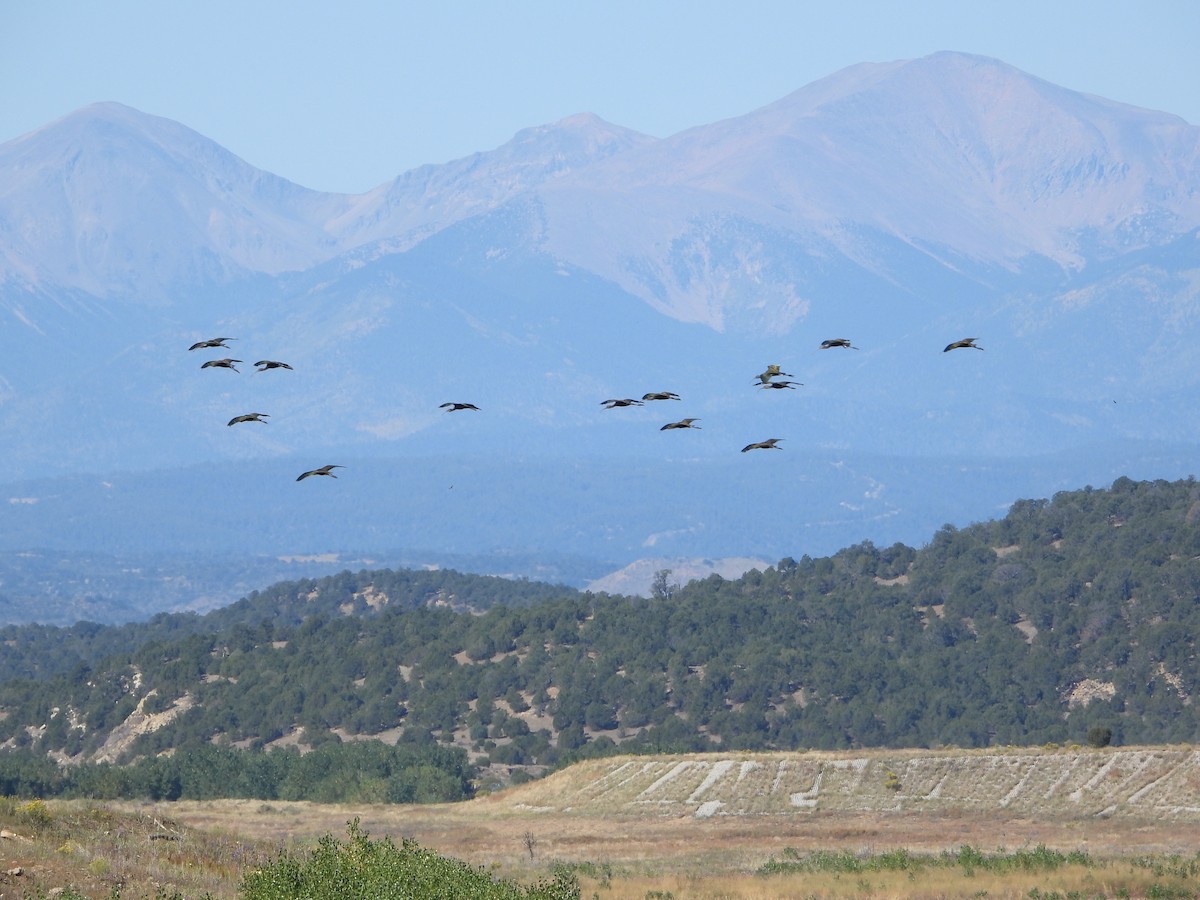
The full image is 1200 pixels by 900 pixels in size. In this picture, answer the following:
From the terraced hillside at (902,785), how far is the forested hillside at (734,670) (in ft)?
97.2

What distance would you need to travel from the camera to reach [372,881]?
3966 cm

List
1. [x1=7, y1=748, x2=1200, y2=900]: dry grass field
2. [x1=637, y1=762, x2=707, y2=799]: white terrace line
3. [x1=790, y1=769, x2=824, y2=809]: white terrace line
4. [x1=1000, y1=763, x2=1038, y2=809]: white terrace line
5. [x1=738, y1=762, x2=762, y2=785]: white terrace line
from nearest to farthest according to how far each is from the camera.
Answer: [x1=7, y1=748, x2=1200, y2=900]: dry grass field, [x1=1000, y1=763, x2=1038, y2=809]: white terrace line, [x1=790, y1=769, x2=824, y2=809]: white terrace line, [x1=637, y1=762, x2=707, y2=799]: white terrace line, [x1=738, y1=762, x2=762, y2=785]: white terrace line

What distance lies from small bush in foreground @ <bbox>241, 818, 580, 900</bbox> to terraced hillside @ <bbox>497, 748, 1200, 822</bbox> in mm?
34634

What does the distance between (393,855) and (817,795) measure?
36.6 meters

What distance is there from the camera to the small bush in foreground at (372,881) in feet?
127

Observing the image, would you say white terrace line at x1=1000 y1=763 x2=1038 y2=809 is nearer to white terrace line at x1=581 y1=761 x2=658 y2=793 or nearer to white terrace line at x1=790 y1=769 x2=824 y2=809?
white terrace line at x1=790 y1=769 x2=824 y2=809

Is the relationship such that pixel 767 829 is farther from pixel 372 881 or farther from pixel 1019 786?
pixel 372 881

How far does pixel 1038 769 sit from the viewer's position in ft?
260

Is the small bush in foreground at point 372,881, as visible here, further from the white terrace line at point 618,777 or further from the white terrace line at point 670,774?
the white terrace line at point 618,777

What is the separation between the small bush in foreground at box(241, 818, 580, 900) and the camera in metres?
38.8

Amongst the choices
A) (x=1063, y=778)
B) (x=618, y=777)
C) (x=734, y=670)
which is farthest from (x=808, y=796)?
(x=734, y=670)

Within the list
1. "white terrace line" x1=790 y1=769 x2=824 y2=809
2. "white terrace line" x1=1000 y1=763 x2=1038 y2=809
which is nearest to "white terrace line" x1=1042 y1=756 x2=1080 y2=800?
"white terrace line" x1=1000 y1=763 x2=1038 y2=809

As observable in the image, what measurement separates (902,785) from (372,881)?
42004 mm

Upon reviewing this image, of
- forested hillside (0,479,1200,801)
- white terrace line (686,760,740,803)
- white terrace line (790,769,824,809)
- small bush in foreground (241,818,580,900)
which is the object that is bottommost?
small bush in foreground (241,818,580,900)
